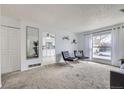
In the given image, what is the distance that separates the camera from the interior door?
4133 mm

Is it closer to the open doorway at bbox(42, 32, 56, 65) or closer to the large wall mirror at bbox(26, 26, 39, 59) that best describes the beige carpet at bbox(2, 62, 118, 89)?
the large wall mirror at bbox(26, 26, 39, 59)

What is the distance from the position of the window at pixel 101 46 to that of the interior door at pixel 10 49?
4.68 meters

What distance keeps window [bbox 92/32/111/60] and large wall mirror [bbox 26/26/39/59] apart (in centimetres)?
378

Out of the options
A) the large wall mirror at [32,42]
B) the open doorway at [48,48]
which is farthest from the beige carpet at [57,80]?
the open doorway at [48,48]

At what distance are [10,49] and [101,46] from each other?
5040 millimetres

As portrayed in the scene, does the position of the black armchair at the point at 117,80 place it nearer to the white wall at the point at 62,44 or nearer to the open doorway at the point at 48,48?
the open doorway at the point at 48,48

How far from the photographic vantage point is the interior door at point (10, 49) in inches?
163

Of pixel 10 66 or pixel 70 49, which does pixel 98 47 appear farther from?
pixel 10 66

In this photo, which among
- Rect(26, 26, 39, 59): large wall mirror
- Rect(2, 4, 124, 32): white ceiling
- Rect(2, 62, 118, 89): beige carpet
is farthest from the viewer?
Rect(26, 26, 39, 59): large wall mirror

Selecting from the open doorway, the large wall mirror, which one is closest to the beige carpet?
the large wall mirror

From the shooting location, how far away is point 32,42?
17.3 feet

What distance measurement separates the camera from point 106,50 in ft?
21.2
